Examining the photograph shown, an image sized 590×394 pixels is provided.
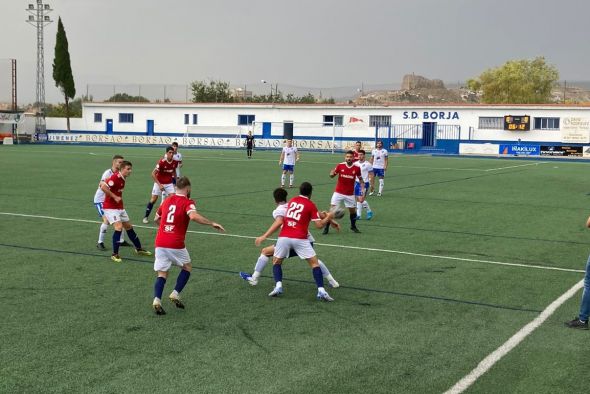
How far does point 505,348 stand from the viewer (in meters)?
7.94

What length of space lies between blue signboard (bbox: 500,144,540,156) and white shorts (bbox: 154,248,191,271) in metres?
55.8

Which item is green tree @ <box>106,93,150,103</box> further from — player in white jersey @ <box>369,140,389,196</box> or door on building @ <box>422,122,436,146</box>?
player in white jersey @ <box>369,140,389,196</box>

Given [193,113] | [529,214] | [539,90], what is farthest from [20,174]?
[539,90]

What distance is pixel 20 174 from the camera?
1243 inches

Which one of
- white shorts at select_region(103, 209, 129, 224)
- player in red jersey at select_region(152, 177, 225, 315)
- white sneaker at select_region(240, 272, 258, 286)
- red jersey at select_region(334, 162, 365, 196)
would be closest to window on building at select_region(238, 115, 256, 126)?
red jersey at select_region(334, 162, 365, 196)

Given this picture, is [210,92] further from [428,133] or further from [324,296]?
[324,296]

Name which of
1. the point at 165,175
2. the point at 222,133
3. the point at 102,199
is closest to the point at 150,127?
the point at 222,133

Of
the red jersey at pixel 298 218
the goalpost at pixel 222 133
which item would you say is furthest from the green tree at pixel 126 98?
the red jersey at pixel 298 218

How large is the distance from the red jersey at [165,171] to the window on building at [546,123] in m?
49.8

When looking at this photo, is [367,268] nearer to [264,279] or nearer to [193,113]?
[264,279]

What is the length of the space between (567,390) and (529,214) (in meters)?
14.8

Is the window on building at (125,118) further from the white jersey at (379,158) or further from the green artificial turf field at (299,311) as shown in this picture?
the green artificial turf field at (299,311)

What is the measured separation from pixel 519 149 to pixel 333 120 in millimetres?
18324

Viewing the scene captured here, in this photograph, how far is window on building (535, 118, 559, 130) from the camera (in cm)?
6122
